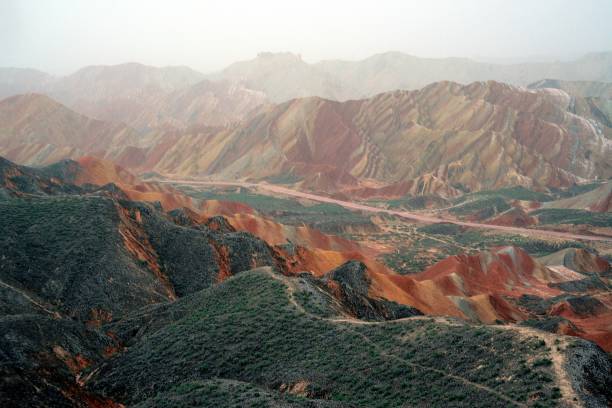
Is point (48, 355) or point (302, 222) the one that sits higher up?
point (48, 355)

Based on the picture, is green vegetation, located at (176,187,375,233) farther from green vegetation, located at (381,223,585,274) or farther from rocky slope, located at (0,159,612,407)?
rocky slope, located at (0,159,612,407)

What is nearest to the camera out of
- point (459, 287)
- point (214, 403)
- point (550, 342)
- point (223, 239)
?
point (214, 403)

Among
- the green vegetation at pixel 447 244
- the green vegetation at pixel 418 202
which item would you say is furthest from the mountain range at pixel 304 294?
the green vegetation at pixel 418 202

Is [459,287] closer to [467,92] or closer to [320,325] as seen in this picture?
[320,325]

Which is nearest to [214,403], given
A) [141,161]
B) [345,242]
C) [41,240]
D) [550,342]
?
[550,342]

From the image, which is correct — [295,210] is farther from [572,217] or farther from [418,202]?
[572,217]

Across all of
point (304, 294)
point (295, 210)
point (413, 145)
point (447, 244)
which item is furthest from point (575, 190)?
point (304, 294)
